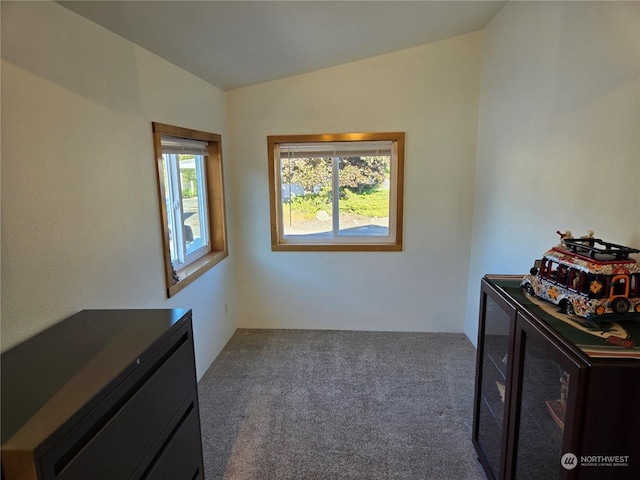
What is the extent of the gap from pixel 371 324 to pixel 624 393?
267 cm

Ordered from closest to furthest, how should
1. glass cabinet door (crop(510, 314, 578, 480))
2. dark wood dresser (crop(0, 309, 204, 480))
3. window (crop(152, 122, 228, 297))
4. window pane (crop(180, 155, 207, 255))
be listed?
dark wood dresser (crop(0, 309, 204, 480)) → glass cabinet door (crop(510, 314, 578, 480)) → window (crop(152, 122, 228, 297)) → window pane (crop(180, 155, 207, 255))

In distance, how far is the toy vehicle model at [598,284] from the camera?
1.23 m

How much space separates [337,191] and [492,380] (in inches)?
83.2

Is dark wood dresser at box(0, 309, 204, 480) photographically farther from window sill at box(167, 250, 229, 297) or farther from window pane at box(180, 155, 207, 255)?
window pane at box(180, 155, 207, 255)

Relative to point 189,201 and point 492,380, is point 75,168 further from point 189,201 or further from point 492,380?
point 492,380

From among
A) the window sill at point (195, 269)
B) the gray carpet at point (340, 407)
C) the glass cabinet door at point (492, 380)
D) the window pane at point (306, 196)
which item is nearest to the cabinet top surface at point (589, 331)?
the glass cabinet door at point (492, 380)

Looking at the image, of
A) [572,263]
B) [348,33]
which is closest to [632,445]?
[572,263]

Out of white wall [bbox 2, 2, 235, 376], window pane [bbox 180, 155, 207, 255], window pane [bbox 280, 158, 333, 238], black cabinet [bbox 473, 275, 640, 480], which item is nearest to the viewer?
black cabinet [bbox 473, 275, 640, 480]

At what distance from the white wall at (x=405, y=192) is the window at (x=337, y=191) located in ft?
0.28

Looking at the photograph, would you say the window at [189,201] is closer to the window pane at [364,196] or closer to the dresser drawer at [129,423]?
the dresser drawer at [129,423]

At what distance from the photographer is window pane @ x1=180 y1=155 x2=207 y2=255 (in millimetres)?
2803

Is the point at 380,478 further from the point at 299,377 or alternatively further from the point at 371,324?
the point at 371,324

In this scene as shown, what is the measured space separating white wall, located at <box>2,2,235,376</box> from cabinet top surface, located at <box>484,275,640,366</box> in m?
1.80

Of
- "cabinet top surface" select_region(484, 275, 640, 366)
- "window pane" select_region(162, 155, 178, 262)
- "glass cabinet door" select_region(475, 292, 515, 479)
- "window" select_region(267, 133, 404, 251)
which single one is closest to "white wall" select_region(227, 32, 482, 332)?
"window" select_region(267, 133, 404, 251)
